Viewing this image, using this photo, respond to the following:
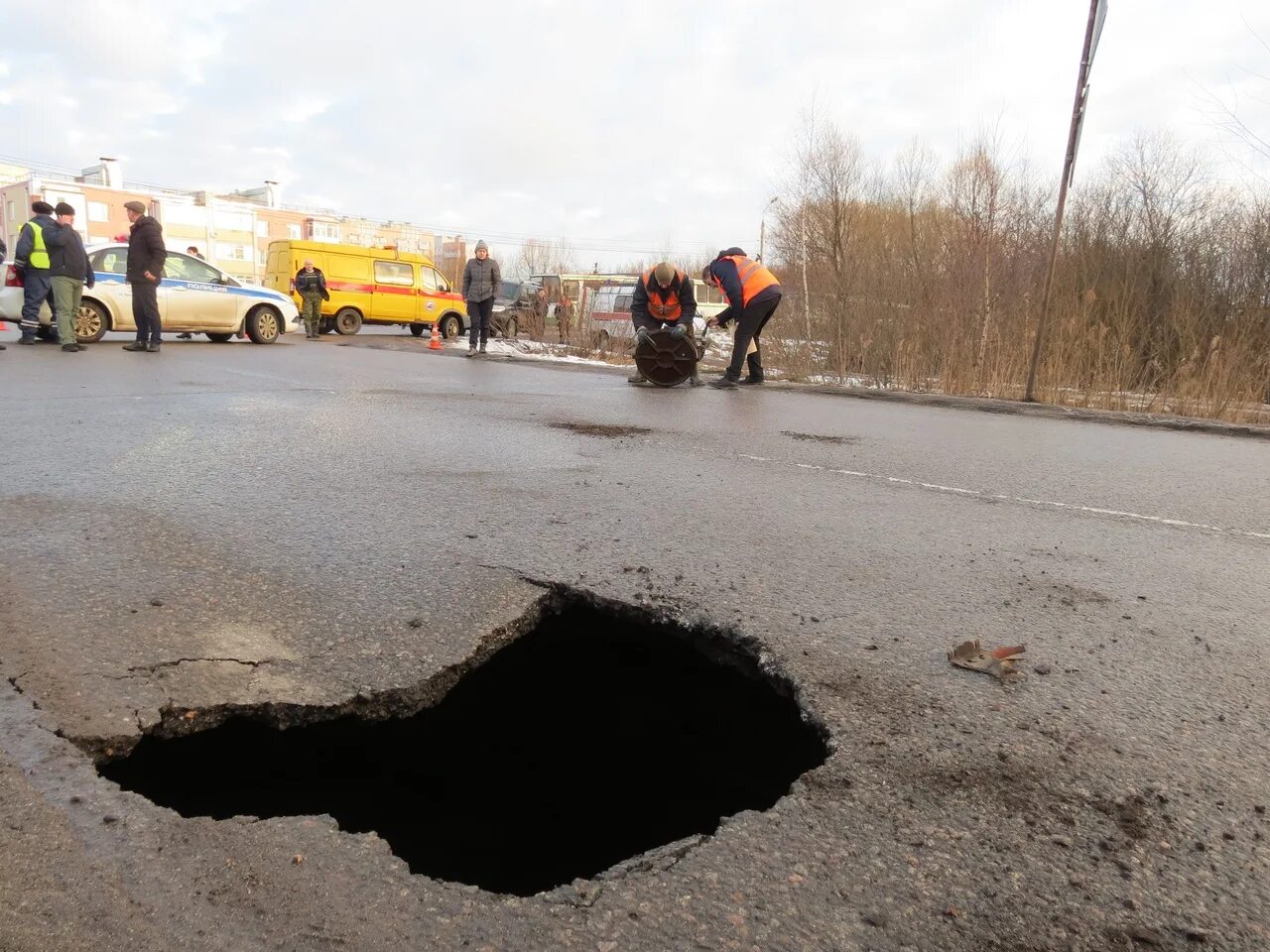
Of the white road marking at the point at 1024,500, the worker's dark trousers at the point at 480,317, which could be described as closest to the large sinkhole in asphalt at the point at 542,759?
the white road marking at the point at 1024,500

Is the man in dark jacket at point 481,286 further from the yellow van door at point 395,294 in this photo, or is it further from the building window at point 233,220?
the building window at point 233,220

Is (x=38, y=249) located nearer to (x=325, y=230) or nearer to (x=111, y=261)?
(x=111, y=261)

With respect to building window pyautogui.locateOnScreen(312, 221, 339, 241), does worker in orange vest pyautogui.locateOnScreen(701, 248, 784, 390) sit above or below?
below

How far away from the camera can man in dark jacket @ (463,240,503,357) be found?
48.0 feet

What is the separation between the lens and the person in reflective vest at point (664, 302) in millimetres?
9875

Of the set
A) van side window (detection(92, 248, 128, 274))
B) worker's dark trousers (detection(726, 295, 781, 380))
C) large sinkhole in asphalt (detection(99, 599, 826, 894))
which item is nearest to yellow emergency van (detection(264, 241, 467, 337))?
van side window (detection(92, 248, 128, 274))

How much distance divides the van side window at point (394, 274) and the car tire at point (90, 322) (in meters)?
9.26

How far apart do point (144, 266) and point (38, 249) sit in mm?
1284

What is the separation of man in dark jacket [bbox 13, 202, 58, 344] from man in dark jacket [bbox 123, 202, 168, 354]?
2.99 ft

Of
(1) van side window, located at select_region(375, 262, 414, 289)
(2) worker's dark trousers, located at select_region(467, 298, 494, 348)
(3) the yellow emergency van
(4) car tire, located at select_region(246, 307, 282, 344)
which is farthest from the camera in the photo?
(1) van side window, located at select_region(375, 262, 414, 289)

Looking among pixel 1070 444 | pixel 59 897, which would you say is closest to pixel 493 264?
pixel 1070 444

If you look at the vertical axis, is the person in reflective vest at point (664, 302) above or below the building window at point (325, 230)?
below

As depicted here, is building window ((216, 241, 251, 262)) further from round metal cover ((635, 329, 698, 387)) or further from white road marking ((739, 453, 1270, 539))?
white road marking ((739, 453, 1270, 539))

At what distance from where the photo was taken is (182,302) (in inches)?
551
